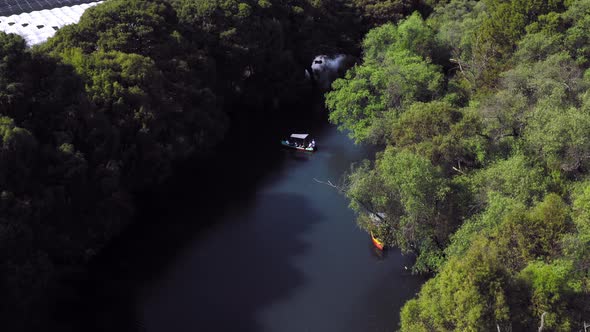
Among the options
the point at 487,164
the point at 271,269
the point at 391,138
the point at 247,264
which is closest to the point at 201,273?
the point at 247,264

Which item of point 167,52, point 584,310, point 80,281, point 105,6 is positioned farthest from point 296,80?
point 584,310

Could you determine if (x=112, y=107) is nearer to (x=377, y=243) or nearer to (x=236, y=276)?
(x=236, y=276)

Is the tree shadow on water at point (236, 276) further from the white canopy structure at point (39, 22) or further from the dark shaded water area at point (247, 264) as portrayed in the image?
the white canopy structure at point (39, 22)

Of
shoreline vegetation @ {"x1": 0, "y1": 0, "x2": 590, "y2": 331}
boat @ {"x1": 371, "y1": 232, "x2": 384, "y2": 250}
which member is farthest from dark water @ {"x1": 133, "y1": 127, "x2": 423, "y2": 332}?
shoreline vegetation @ {"x1": 0, "y1": 0, "x2": 590, "y2": 331}

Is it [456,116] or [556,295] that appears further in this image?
[456,116]

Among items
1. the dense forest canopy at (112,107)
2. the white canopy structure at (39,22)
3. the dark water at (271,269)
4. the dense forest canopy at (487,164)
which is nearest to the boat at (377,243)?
the dark water at (271,269)

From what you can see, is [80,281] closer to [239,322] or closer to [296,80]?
[239,322]

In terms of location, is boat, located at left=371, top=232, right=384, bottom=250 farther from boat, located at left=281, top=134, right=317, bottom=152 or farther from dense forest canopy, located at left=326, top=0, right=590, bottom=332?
boat, located at left=281, top=134, right=317, bottom=152
